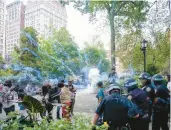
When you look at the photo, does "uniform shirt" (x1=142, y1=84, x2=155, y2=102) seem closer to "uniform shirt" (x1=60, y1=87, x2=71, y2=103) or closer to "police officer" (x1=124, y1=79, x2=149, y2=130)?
"police officer" (x1=124, y1=79, x2=149, y2=130)

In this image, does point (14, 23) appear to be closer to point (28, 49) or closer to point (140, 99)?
point (28, 49)

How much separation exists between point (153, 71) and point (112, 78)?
8565 mm

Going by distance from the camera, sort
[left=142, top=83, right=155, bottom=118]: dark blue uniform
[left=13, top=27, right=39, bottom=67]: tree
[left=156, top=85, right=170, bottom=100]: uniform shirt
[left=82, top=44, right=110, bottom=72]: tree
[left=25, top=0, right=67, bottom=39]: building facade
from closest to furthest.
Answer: [left=156, top=85, right=170, bottom=100]: uniform shirt, [left=142, top=83, right=155, bottom=118]: dark blue uniform, [left=25, top=0, right=67, bottom=39]: building facade, [left=13, top=27, right=39, bottom=67]: tree, [left=82, top=44, right=110, bottom=72]: tree

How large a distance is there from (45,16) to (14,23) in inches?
167

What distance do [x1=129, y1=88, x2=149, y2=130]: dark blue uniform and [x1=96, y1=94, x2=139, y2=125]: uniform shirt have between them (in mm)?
606

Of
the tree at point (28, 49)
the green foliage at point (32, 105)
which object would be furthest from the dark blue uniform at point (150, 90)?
the tree at point (28, 49)

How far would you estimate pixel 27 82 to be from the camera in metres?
20.6

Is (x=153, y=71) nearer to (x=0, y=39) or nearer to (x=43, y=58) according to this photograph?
(x=43, y=58)

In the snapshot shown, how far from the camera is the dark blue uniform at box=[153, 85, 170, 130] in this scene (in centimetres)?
507

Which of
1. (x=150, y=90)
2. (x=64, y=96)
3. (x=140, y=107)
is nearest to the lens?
(x=140, y=107)

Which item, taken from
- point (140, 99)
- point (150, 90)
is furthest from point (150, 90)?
point (140, 99)

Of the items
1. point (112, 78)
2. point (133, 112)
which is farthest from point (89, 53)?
point (133, 112)

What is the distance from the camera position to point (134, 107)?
11.9 ft

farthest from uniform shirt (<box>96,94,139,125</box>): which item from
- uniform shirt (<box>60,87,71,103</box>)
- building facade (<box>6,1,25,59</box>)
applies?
building facade (<box>6,1,25,59</box>)
